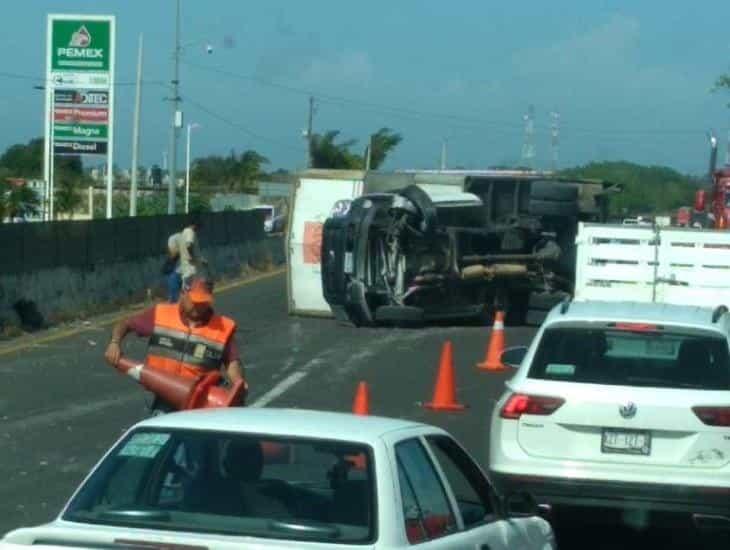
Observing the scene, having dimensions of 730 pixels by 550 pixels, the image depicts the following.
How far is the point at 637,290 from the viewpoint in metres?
20.6

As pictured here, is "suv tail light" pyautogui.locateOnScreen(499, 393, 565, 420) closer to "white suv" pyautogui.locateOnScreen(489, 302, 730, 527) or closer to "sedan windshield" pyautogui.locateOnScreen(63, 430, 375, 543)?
"white suv" pyautogui.locateOnScreen(489, 302, 730, 527)

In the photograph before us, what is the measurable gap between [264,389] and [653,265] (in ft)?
17.4

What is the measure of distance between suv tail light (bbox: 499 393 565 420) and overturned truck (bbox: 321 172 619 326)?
15.5 meters

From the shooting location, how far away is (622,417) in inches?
394

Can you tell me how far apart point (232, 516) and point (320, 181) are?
22.1 metres

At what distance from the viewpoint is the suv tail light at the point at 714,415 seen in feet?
32.5

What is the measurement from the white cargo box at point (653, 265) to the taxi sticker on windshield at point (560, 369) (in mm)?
10000

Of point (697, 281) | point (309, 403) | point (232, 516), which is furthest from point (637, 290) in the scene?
point (232, 516)

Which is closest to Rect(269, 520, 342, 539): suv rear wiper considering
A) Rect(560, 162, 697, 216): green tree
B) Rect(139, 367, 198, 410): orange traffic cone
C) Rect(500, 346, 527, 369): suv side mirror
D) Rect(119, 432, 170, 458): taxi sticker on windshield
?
Rect(119, 432, 170, 458): taxi sticker on windshield

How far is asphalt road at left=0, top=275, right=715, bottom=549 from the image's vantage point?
39.1 ft

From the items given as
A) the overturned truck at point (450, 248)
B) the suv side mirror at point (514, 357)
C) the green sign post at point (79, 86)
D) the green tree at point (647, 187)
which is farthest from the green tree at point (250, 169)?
the suv side mirror at point (514, 357)

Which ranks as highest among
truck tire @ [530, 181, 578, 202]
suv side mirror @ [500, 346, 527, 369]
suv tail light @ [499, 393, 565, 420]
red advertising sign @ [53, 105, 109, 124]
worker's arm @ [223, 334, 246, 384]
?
red advertising sign @ [53, 105, 109, 124]

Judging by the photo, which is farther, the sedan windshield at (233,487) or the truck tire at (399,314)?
the truck tire at (399,314)

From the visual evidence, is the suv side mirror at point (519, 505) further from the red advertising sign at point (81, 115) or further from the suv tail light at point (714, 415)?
the red advertising sign at point (81, 115)
